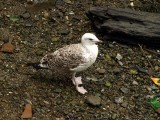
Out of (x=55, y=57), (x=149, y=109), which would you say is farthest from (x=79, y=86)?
(x=149, y=109)

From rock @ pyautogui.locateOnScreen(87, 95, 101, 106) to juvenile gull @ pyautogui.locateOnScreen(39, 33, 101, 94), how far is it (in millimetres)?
491

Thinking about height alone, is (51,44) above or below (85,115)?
above

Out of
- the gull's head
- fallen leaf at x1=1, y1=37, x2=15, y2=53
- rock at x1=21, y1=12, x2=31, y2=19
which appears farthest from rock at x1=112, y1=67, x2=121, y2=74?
rock at x1=21, y1=12, x2=31, y2=19

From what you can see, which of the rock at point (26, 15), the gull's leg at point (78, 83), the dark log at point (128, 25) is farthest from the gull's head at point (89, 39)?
the rock at point (26, 15)

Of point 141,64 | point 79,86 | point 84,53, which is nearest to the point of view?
point 84,53

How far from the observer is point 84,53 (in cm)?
616

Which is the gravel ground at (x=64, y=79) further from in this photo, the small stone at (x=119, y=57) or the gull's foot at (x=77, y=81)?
the gull's foot at (x=77, y=81)

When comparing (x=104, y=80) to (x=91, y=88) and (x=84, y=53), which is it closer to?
(x=91, y=88)

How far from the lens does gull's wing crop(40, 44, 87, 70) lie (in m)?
6.14

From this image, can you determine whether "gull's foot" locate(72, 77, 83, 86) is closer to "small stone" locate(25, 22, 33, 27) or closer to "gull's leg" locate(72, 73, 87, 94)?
"gull's leg" locate(72, 73, 87, 94)

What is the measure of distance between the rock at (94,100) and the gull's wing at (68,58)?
0.59 meters

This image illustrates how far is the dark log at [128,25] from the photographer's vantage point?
7391 millimetres

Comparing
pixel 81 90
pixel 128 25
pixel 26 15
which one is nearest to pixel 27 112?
pixel 81 90

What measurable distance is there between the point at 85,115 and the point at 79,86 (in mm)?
584
